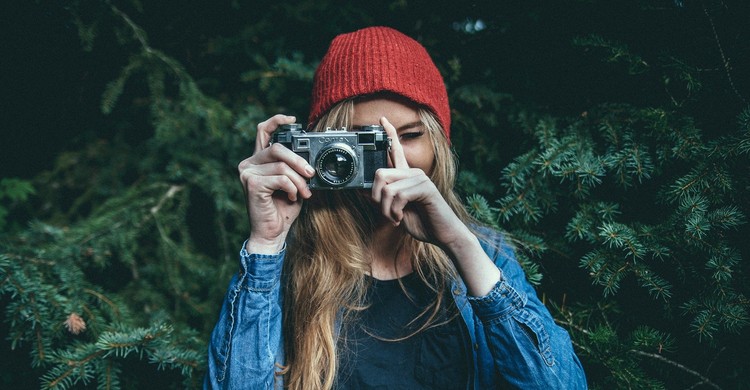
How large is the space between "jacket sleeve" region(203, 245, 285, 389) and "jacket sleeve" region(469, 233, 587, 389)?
544 millimetres

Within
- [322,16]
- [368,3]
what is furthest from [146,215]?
[368,3]

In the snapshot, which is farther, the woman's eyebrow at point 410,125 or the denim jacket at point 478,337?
the woman's eyebrow at point 410,125

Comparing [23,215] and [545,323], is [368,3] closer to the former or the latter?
[545,323]

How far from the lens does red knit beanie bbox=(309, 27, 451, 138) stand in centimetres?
123

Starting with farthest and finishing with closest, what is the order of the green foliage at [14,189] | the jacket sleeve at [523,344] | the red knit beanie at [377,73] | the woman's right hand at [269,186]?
the green foliage at [14,189], the red knit beanie at [377,73], the woman's right hand at [269,186], the jacket sleeve at [523,344]

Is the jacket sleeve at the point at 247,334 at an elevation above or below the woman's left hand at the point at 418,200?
below

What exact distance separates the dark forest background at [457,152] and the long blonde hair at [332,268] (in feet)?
0.73

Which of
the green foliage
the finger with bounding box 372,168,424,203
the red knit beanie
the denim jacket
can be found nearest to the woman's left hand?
the finger with bounding box 372,168,424,203

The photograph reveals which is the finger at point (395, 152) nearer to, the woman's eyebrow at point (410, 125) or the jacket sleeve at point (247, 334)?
the woman's eyebrow at point (410, 125)

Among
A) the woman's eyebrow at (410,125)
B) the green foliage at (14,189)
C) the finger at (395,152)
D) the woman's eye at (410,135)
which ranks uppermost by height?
the green foliage at (14,189)

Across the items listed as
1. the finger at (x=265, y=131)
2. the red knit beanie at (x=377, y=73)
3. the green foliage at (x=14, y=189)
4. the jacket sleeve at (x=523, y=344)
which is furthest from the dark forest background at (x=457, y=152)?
the finger at (x=265, y=131)

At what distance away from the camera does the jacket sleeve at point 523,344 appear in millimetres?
979

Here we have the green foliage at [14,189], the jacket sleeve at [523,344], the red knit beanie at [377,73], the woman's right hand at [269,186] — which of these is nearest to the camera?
the jacket sleeve at [523,344]

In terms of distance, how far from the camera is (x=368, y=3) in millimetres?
1746
